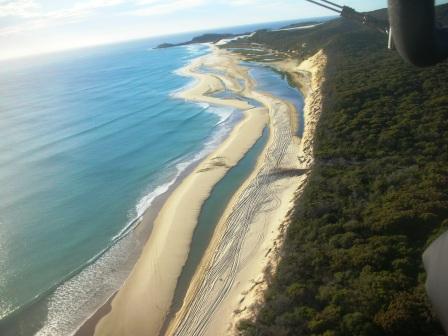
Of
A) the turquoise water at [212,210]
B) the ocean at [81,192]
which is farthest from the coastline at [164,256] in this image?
the ocean at [81,192]

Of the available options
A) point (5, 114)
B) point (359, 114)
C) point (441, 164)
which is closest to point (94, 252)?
point (441, 164)

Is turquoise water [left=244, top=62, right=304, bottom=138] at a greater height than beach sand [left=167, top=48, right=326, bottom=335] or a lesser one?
greater

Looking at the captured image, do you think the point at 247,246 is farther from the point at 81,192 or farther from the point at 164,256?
the point at 81,192

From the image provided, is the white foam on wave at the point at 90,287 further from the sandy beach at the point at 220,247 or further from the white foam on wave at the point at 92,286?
the sandy beach at the point at 220,247

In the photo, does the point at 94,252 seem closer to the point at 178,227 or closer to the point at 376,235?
the point at 178,227

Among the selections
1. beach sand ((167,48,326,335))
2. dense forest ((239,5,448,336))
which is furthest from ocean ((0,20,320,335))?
dense forest ((239,5,448,336))

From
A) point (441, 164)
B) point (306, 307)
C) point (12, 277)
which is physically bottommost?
point (12, 277)

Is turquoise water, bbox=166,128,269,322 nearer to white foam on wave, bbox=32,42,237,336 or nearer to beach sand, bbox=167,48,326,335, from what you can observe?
beach sand, bbox=167,48,326,335
